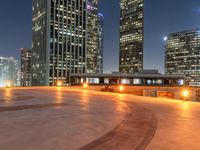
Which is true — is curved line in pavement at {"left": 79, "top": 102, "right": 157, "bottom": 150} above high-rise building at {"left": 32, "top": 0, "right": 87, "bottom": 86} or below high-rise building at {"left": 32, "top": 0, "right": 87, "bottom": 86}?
below

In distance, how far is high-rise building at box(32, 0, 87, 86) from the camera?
18350 cm

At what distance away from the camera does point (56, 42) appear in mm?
188625

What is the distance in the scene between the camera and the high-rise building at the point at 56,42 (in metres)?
184

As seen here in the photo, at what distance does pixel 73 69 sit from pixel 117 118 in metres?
188

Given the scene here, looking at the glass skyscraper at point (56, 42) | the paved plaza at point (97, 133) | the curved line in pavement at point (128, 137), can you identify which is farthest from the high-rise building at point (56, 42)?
the curved line in pavement at point (128, 137)

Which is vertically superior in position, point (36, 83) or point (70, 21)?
point (70, 21)

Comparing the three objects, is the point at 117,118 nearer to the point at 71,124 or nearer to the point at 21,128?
the point at 71,124

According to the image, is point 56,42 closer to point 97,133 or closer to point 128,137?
point 97,133

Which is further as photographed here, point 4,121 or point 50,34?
point 50,34

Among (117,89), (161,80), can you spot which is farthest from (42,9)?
(117,89)

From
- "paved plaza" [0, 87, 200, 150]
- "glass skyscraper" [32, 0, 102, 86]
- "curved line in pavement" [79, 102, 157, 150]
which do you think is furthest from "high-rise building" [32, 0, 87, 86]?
"curved line in pavement" [79, 102, 157, 150]

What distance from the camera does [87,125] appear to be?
8.55 meters

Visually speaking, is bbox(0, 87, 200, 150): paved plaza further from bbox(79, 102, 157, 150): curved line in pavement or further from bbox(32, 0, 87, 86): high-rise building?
bbox(32, 0, 87, 86): high-rise building

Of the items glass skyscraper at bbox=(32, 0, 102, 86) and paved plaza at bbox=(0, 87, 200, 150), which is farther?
glass skyscraper at bbox=(32, 0, 102, 86)
